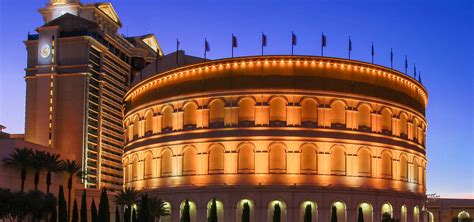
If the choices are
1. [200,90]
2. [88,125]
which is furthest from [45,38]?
[200,90]

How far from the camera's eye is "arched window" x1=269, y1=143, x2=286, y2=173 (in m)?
62.9

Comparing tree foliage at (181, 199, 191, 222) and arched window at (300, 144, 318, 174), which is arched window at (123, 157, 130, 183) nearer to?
tree foliage at (181, 199, 191, 222)

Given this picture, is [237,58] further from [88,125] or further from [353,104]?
[88,125]

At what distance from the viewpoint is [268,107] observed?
6378cm

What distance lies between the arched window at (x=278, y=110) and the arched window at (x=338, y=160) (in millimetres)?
5302

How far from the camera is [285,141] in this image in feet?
207

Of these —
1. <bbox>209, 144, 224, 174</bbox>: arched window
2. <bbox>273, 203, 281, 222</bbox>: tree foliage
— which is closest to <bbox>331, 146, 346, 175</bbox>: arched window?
<bbox>273, 203, 281, 222</bbox>: tree foliage

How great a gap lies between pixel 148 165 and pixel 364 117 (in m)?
21.2

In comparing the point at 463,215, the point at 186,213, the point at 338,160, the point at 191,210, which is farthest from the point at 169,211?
the point at 463,215

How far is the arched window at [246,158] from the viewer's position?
2495 inches

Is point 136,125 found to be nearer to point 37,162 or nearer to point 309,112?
point 37,162

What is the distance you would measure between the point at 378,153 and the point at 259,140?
1116 centimetres

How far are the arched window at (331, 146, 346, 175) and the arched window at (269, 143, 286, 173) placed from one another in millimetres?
4361

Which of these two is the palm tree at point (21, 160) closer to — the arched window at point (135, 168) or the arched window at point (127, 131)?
the arched window at point (127, 131)
